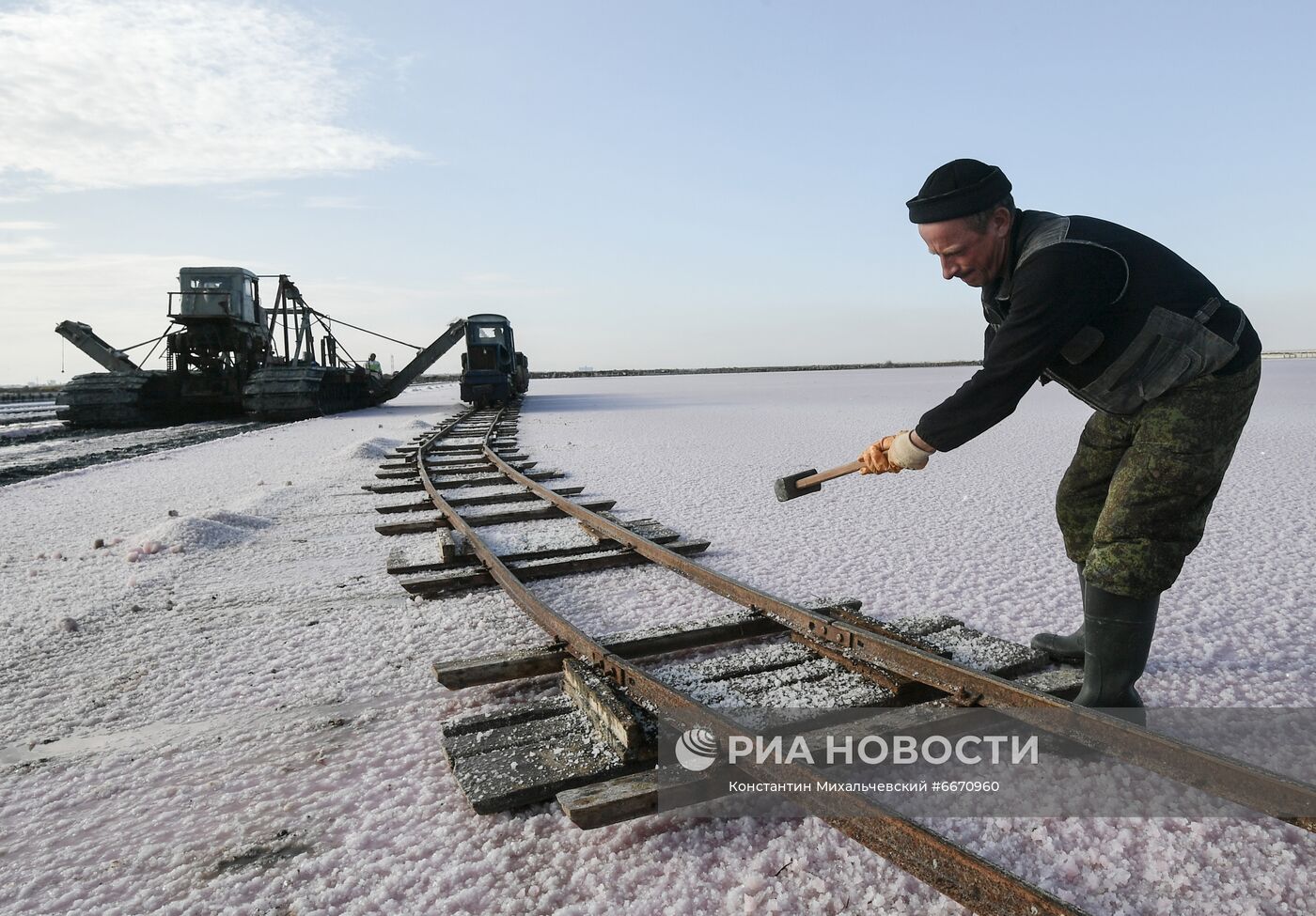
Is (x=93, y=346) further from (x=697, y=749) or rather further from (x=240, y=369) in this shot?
(x=697, y=749)

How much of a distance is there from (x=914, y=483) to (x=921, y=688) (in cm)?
490

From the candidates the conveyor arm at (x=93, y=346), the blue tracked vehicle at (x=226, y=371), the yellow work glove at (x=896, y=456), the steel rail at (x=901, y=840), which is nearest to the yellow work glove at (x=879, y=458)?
the yellow work glove at (x=896, y=456)

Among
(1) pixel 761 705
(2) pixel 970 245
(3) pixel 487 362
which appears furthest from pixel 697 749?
(3) pixel 487 362

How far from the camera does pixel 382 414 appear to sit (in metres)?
21.7

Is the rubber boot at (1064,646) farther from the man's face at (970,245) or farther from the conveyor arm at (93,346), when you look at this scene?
the conveyor arm at (93,346)

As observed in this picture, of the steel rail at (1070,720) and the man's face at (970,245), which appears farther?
the man's face at (970,245)

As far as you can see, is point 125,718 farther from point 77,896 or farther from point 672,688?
point 672,688

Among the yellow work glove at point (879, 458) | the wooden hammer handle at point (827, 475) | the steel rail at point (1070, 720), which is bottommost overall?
the steel rail at point (1070, 720)

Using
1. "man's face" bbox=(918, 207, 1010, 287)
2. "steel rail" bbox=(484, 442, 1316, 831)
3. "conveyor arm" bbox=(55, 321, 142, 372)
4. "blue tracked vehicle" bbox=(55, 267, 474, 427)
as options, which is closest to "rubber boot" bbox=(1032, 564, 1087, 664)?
"steel rail" bbox=(484, 442, 1316, 831)

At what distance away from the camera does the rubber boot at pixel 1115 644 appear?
2232 mm

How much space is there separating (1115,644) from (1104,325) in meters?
0.94

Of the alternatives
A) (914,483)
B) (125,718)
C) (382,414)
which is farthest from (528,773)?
(382,414)

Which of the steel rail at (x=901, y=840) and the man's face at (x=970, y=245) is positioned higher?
the man's face at (x=970, y=245)

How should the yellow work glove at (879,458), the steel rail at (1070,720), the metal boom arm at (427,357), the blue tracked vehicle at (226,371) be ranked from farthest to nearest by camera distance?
1. the metal boom arm at (427,357)
2. the blue tracked vehicle at (226,371)
3. the yellow work glove at (879,458)
4. the steel rail at (1070,720)
